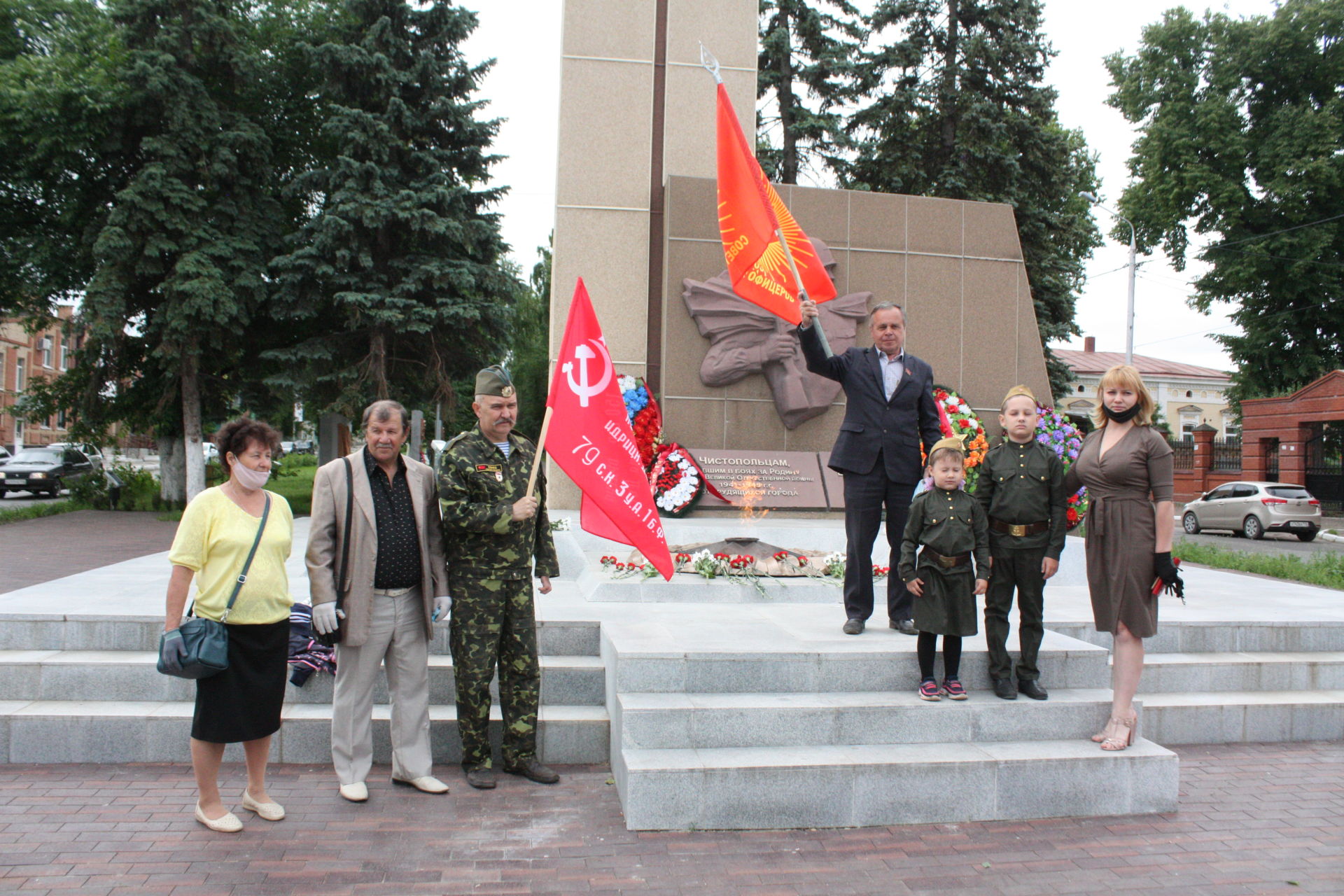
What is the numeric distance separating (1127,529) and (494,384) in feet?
9.95

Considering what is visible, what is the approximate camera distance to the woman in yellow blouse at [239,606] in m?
3.72

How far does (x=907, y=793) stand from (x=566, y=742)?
1699 mm

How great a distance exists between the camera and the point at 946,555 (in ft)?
14.3

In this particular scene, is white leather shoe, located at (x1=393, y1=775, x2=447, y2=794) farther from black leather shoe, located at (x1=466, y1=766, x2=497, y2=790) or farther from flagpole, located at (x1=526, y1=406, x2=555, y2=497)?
flagpole, located at (x1=526, y1=406, x2=555, y2=497)

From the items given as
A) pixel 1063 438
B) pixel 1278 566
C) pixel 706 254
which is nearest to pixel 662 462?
pixel 706 254

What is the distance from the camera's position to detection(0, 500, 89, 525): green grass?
1569cm

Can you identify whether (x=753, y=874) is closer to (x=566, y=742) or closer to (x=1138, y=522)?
(x=566, y=742)

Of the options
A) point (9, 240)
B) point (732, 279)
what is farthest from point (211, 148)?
point (732, 279)

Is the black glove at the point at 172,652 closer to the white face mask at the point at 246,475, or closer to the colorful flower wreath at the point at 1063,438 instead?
the white face mask at the point at 246,475

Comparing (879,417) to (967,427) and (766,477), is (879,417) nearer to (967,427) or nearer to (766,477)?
(766,477)

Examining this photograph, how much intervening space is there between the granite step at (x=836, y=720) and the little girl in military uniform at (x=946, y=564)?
0.14 meters

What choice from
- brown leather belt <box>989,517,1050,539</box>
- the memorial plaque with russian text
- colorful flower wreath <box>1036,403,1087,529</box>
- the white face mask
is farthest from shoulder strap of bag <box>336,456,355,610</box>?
colorful flower wreath <box>1036,403,1087,529</box>

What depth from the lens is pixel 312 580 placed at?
4027 millimetres

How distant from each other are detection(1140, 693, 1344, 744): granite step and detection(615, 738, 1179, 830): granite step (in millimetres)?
1107
